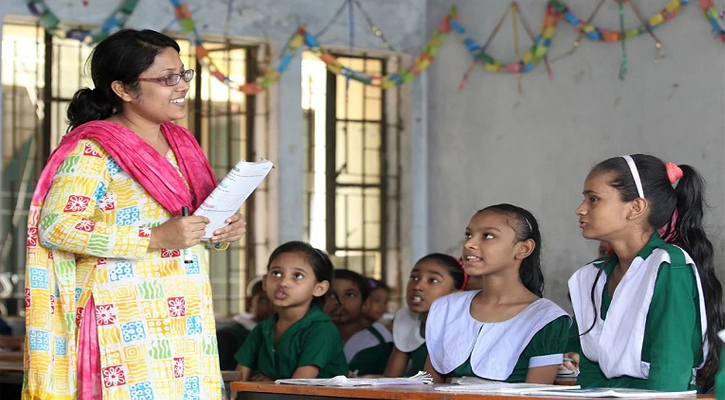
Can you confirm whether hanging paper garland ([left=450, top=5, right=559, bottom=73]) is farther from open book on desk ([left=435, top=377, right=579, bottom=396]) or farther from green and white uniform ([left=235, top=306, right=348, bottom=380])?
open book on desk ([left=435, top=377, right=579, bottom=396])

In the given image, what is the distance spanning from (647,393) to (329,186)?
15.7ft

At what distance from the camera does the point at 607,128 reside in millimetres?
5973

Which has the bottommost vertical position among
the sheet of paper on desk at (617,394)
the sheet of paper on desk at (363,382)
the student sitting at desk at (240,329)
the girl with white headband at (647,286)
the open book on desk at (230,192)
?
the student sitting at desk at (240,329)

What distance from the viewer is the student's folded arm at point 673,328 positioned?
2.82 meters

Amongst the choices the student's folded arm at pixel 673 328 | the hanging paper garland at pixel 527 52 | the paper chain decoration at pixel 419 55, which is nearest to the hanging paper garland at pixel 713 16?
the paper chain decoration at pixel 419 55

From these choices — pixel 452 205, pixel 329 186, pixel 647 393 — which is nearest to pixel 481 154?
pixel 452 205

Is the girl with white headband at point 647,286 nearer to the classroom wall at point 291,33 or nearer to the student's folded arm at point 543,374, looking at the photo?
the student's folded arm at point 543,374

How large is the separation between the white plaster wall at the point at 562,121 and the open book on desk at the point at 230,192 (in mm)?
3002

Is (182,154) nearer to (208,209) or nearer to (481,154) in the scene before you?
(208,209)

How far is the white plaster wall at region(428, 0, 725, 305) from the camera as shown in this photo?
17.9 ft

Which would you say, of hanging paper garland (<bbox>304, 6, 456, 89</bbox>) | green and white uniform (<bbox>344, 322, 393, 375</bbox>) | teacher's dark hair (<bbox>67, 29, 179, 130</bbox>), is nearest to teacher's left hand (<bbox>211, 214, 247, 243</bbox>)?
teacher's dark hair (<bbox>67, 29, 179, 130</bbox>)

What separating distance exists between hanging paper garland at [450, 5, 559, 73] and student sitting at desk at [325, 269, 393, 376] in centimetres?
146

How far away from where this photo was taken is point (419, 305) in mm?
4773

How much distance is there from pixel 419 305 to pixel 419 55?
278 centimetres
